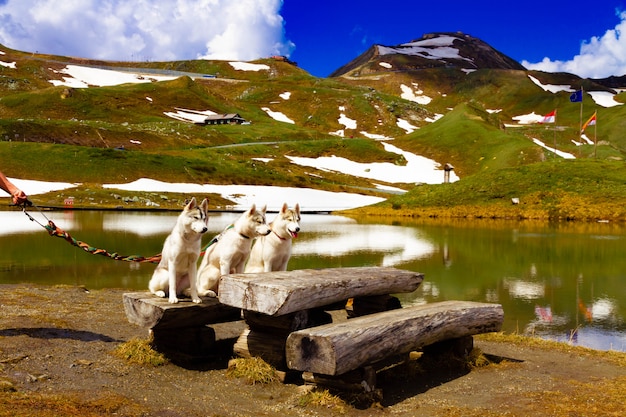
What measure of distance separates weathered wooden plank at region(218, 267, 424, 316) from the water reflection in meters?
7.68

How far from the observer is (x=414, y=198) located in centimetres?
7156

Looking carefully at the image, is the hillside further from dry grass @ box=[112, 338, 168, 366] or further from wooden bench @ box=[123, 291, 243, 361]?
dry grass @ box=[112, 338, 168, 366]

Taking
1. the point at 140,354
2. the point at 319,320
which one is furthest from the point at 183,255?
the point at 319,320

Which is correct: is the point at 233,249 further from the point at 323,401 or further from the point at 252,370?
the point at 323,401

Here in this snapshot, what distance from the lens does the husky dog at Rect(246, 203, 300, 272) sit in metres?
12.1

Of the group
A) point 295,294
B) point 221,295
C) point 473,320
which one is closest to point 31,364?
point 221,295

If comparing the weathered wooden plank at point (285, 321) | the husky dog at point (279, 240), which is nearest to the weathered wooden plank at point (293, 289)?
the weathered wooden plank at point (285, 321)

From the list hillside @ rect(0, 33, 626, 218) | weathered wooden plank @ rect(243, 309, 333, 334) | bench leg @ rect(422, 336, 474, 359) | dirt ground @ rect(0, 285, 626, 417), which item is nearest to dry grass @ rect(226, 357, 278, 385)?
dirt ground @ rect(0, 285, 626, 417)

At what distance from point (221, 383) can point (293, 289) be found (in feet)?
8.43

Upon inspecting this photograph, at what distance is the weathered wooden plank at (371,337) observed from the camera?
29.1 feet

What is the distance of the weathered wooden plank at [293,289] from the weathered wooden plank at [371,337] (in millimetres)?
596

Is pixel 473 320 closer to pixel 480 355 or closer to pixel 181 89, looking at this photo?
pixel 480 355

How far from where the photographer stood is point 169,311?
10570 mm

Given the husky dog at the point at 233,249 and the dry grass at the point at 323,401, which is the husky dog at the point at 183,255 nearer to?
the husky dog at the point at 233,249
